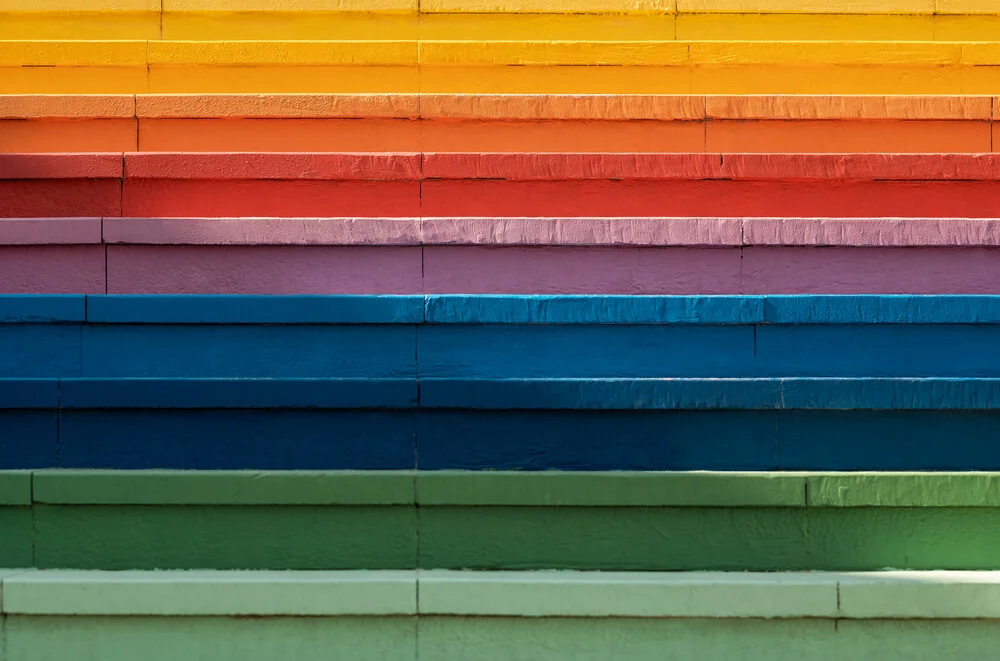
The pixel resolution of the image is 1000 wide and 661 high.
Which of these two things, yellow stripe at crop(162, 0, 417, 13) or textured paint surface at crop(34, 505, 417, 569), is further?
yellow stripe at crop(162, 0, 417, 13)

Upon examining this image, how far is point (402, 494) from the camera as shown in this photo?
13.5 ft

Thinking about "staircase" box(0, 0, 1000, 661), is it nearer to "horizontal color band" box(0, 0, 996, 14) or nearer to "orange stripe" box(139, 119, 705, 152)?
"orange stripe" box(139, 119, 705, 152)

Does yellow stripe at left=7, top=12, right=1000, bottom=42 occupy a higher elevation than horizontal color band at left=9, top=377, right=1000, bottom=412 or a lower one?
higher

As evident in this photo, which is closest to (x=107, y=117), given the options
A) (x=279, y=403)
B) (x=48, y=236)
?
(x=48, y=236)

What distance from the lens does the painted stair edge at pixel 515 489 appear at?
13.4ft

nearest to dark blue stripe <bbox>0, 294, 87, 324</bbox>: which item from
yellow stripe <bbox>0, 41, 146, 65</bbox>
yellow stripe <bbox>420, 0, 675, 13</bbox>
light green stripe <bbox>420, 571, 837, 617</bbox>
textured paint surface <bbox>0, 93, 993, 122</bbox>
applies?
textured paint surface <bbox>0, 93, 993, 122</bbox>

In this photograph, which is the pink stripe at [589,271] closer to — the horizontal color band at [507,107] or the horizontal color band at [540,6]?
the horizontal color band at [507,107]

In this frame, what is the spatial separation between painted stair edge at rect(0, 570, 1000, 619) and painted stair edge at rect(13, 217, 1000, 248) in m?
1.52

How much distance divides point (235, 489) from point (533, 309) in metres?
1.53

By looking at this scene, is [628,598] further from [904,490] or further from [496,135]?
[496,135]

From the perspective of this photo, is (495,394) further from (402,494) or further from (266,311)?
(266,311)

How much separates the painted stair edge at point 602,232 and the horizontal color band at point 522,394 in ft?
2.20

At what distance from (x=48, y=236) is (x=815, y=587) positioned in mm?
3783

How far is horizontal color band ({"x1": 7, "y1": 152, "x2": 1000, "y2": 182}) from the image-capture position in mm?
4602
